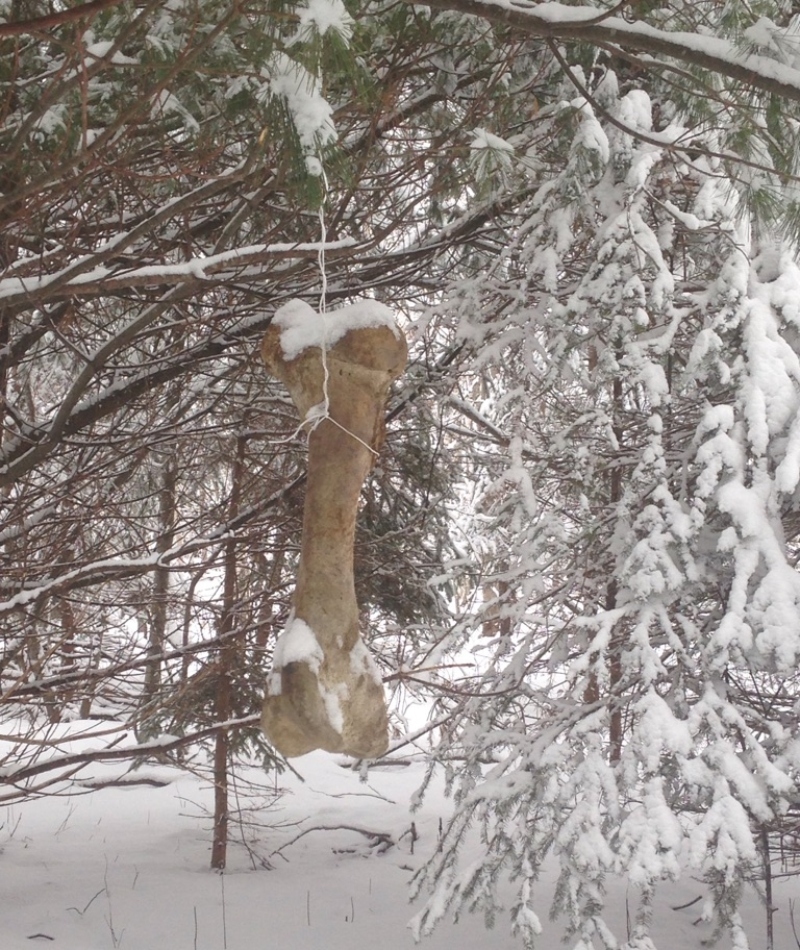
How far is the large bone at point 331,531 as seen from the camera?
3.42ft

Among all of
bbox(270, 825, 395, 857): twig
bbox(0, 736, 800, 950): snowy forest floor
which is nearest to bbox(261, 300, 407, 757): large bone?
bbox(0, 736, 800, 950): snowy forest floor

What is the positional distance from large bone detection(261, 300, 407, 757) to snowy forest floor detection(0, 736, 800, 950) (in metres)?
2.33

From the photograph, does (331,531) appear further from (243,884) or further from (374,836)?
(374,836)

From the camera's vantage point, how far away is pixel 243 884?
520 cm

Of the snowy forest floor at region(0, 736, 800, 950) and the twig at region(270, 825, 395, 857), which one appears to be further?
the twig at region(270, 825, 395, 857)

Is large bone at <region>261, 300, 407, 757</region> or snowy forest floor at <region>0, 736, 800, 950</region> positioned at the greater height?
large bone at <region>261, 300, 407, 757</region>

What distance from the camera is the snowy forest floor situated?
14.4 ft

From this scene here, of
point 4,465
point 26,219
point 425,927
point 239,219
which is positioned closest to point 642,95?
point 239,219

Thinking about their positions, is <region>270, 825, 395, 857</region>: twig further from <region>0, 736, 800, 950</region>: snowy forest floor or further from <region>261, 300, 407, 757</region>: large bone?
<region>261, 300, 407, 757</region>: large bone

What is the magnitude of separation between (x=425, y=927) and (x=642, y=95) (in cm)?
330

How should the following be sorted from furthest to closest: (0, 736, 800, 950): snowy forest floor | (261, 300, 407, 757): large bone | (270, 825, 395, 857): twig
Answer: (270, 825, 395, 857): twig
(0, 736, 800, 950): snowy forest floor
(261, 300, 407, 757): large bone

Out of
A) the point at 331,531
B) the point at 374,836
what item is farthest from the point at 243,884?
the point at 331,531

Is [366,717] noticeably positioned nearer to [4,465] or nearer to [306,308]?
[306,308]

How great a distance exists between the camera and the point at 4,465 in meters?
3.21
